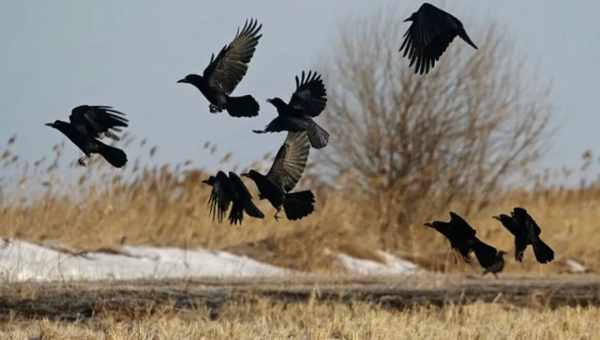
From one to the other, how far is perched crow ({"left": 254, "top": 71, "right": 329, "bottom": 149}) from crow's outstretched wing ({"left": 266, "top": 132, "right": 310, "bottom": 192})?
0.51ft

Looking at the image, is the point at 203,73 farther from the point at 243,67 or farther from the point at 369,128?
the point at 369,128

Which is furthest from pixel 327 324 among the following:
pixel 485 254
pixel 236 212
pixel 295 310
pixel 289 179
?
pixel 236 212

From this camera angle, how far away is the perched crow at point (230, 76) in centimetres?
591

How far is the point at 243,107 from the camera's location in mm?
5891

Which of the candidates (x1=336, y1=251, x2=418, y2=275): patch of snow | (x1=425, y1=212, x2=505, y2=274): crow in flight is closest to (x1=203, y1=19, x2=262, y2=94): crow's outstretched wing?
(x1=425, y1=212, x2=505, y2=274): crow in flight

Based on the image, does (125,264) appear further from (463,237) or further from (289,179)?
(289,179)

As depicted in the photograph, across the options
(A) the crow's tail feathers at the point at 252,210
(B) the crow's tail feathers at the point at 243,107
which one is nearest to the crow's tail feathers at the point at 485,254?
→ (A) the crow's tail feathers at the point at 252,210

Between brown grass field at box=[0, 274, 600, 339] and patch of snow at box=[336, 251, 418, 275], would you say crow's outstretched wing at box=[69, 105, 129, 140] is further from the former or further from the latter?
patch of snow at box=[336, 251, 418, 275]

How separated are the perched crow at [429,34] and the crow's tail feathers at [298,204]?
86 centimetres

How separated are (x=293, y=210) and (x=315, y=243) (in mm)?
9212

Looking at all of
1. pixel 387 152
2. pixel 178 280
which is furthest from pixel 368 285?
pixel 387 152

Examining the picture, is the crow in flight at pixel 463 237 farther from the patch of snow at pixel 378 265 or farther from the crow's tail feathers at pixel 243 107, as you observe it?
the patch of snow at pixel 378 265

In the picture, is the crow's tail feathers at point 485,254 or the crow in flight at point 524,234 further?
the crow's tail feathers at point 485,254

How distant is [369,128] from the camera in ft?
60.8
